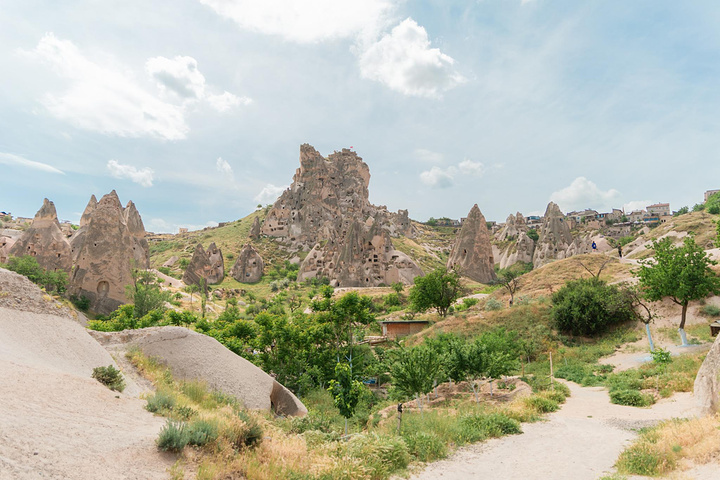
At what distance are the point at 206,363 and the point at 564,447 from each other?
33.5 ft

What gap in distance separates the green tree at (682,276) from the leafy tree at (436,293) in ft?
57.2

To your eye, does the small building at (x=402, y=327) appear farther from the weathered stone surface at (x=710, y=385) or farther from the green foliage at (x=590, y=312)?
the weathered stone surface at (x=710, y=385)

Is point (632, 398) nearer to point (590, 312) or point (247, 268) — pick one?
point (590, 312)

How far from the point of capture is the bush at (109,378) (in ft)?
28.5

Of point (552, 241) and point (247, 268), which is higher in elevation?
point (552, 241)

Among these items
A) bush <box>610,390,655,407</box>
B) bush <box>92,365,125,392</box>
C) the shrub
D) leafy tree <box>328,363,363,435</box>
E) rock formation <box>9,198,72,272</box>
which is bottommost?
bush <box>610,390,655,407</box>

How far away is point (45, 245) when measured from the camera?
128 feet

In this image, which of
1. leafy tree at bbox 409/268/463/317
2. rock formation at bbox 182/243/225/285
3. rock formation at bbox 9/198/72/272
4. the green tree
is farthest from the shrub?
rock formation at bbox 182/243/225/285

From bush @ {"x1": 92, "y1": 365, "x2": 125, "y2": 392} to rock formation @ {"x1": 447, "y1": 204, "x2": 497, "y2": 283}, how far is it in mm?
55573

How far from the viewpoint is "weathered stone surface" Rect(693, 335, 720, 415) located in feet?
32.0

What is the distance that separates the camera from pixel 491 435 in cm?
1222

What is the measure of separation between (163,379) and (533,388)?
16.3 metres

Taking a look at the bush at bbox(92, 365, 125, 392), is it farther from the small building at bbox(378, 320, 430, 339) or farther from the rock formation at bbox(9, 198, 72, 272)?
the rock formation at bbox(9, 198, 72, 272)

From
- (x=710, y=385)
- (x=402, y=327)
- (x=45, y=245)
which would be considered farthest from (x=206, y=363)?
(x=45, y=245)
